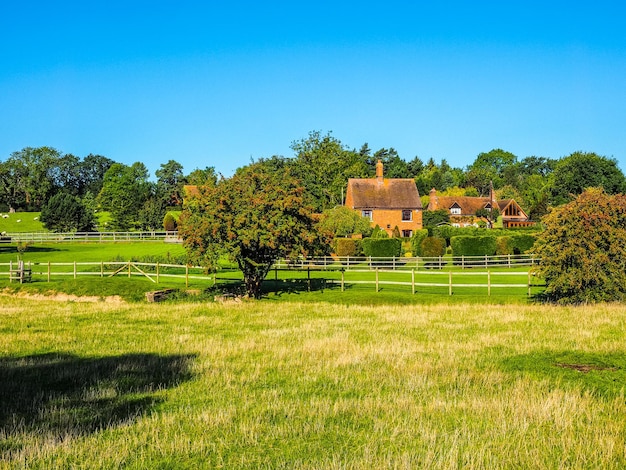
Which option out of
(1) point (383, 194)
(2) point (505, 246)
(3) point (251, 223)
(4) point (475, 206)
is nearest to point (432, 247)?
(2) point (505, 246)

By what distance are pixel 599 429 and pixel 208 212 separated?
71.8 feet

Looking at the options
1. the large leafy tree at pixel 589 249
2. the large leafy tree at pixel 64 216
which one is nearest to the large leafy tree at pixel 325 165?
the large leafy tree at pixel 64 216

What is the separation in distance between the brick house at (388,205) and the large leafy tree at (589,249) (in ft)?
169

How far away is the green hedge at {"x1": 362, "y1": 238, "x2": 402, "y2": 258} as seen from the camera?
1959 inches

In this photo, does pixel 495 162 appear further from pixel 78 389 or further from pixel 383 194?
pixel 78 389

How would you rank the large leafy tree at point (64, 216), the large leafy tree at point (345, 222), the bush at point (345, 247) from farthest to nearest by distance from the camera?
1. the large leafy tree at point (64, 216)
2. the large leafy tree at point (345, 222)
3. the bush at point (345, 247)

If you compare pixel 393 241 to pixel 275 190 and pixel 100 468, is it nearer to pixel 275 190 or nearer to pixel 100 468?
pixel 275 190

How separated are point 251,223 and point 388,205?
50998mm

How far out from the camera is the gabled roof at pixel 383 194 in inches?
3000

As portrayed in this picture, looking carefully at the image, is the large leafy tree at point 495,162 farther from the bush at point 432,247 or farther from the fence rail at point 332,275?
the fence rail at point 332,275

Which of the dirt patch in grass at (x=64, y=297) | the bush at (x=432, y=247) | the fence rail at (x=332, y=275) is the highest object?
the bush at (x=432, y=247)

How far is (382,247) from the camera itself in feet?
164

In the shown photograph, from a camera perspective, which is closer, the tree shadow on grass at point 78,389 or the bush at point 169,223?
the tree shadow on grass at point 78,389

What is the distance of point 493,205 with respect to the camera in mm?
100688
